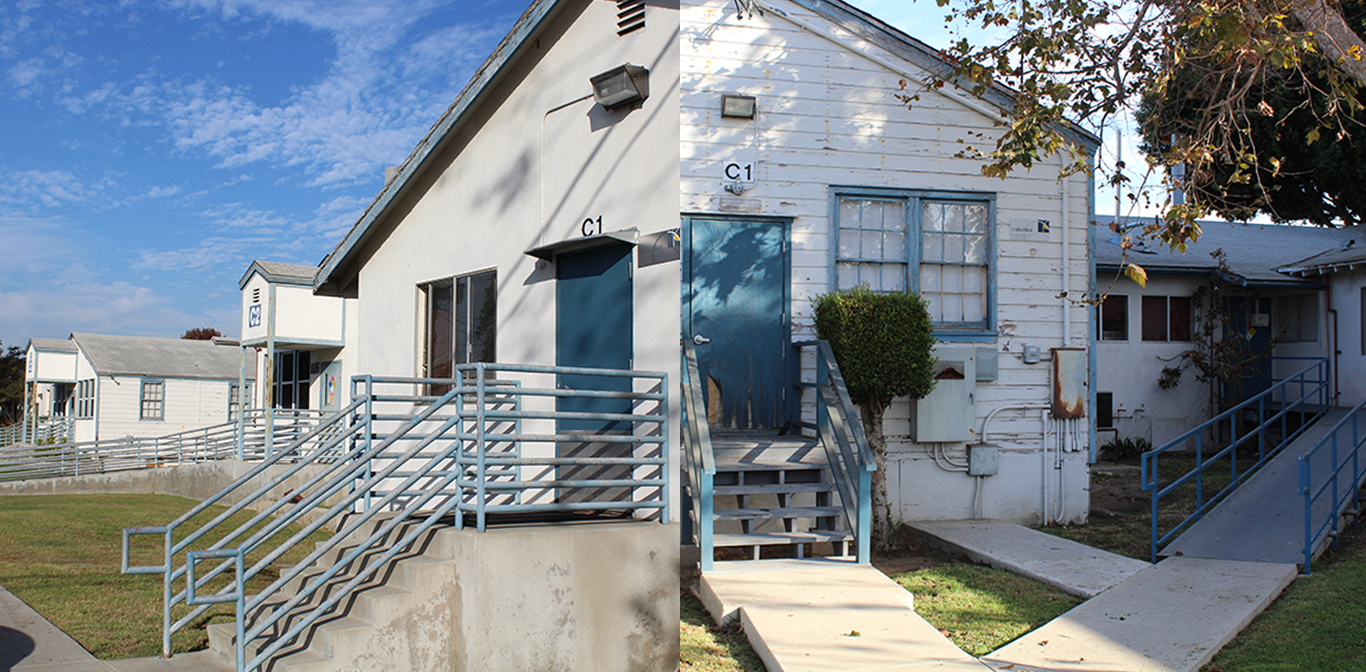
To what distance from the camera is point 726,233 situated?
9359mm

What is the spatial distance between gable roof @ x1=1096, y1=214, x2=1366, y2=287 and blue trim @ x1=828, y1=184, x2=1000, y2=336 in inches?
247

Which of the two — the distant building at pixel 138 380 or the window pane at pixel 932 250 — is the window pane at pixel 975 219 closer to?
the window pane at pixel 932 250

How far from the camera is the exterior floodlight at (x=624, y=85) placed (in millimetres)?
7711

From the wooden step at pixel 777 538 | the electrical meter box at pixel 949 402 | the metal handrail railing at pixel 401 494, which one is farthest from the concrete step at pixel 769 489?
the electrical meter box at pixel 949 402

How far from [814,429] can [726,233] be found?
6.99ft

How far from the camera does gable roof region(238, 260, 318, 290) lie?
21109 mm

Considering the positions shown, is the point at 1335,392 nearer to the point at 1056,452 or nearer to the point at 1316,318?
the point at 1316,318

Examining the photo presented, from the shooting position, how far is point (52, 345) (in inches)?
1427

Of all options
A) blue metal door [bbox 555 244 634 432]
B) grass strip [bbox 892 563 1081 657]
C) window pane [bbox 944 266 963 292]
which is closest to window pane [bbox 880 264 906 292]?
window pane [bbox 944 266 963 292]

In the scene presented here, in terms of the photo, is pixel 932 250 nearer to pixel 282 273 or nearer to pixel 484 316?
pixel 484 316

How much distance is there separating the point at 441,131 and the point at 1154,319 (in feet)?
42.5

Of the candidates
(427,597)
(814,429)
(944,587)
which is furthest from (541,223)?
(944,587)

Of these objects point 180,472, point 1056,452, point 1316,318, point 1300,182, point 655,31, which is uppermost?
point 1300,182

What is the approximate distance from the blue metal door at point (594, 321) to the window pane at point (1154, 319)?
1221cm
